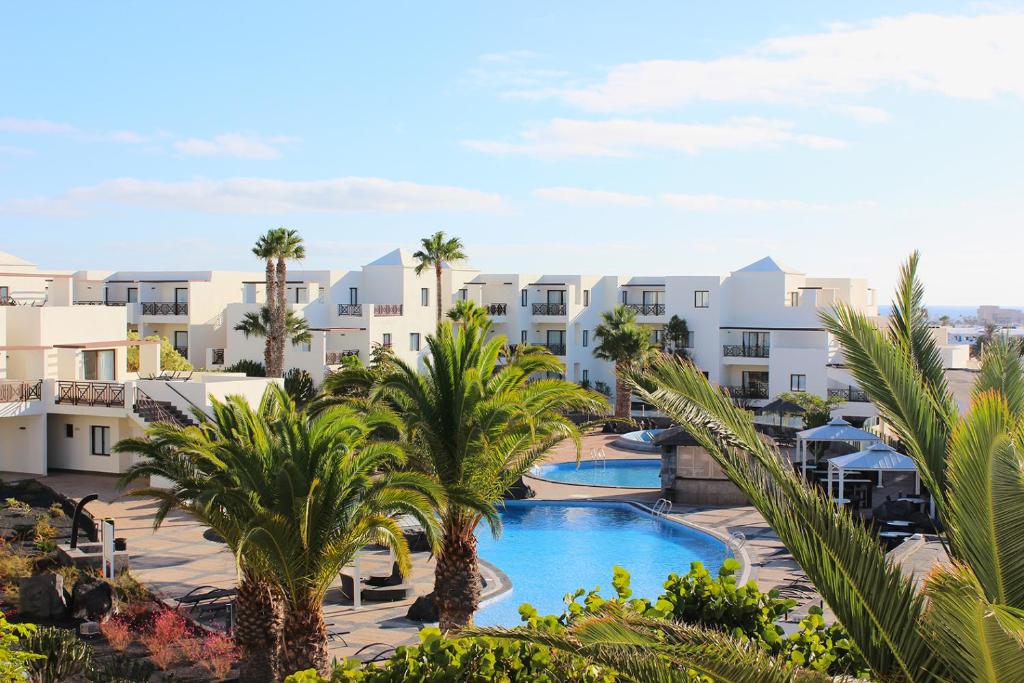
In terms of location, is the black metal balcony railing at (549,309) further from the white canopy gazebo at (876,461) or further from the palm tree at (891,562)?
the palm tree at (891,562)

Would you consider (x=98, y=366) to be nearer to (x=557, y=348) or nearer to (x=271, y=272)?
(x=271, y=272)

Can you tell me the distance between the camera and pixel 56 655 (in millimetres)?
14406

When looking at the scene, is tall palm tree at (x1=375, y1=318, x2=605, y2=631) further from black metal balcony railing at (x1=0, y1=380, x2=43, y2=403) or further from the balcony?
the balcony

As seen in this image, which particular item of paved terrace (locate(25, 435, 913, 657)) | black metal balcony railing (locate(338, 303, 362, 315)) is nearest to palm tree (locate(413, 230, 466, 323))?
black metal balcony railing (locate(338, 303, 362, 315))

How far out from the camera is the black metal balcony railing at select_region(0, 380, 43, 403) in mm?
31734

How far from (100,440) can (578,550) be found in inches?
656

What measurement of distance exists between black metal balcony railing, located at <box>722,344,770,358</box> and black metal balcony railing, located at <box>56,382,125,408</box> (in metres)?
31.3

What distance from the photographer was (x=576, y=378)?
54500mm

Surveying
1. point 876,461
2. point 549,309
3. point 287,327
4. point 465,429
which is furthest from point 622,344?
point 465,429

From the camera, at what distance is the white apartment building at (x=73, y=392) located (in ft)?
103

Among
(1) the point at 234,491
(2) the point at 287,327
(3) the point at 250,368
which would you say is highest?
(2) the point at 287,327

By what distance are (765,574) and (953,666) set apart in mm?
16268

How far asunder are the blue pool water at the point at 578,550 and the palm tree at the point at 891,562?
13091 millimetres

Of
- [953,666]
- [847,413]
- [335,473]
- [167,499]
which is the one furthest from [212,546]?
[847,413]
